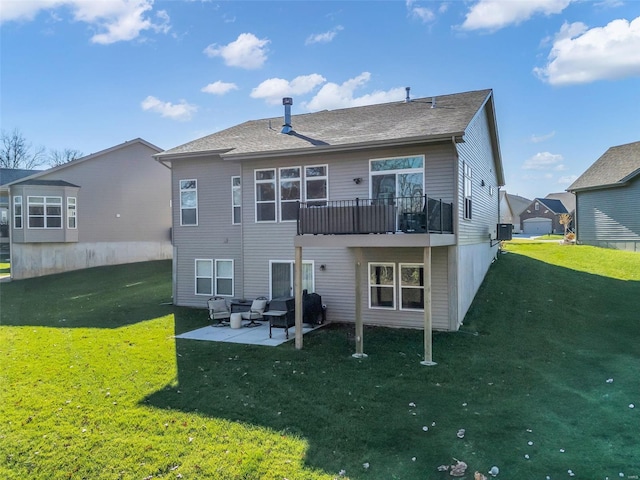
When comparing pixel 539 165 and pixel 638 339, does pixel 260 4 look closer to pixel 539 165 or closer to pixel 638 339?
pixel 638 339

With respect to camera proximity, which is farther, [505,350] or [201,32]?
[201,32]

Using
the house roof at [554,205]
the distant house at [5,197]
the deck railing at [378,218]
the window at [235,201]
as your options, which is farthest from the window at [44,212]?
the house roof at [554,205]

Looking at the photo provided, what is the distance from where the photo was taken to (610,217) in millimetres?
23578

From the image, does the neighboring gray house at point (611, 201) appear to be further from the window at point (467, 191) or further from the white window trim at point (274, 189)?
the white window trim at point (274, 189)

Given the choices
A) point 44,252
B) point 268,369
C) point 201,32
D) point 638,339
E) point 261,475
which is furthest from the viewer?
point 44,252

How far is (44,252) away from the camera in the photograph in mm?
23141

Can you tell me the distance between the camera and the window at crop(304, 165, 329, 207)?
12.3 meters

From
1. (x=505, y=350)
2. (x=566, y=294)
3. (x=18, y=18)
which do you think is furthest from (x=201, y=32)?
(x=566, y=294)

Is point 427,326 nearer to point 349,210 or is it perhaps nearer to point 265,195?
point 349,210

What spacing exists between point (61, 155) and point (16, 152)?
5.39 meters

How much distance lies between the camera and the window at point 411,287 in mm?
11203

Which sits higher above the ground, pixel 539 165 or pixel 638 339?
pixel 539 165

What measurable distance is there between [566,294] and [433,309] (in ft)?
19.3

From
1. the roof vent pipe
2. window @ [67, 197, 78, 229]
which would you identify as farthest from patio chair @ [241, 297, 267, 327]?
window @ [67, 197, 78, 229]
